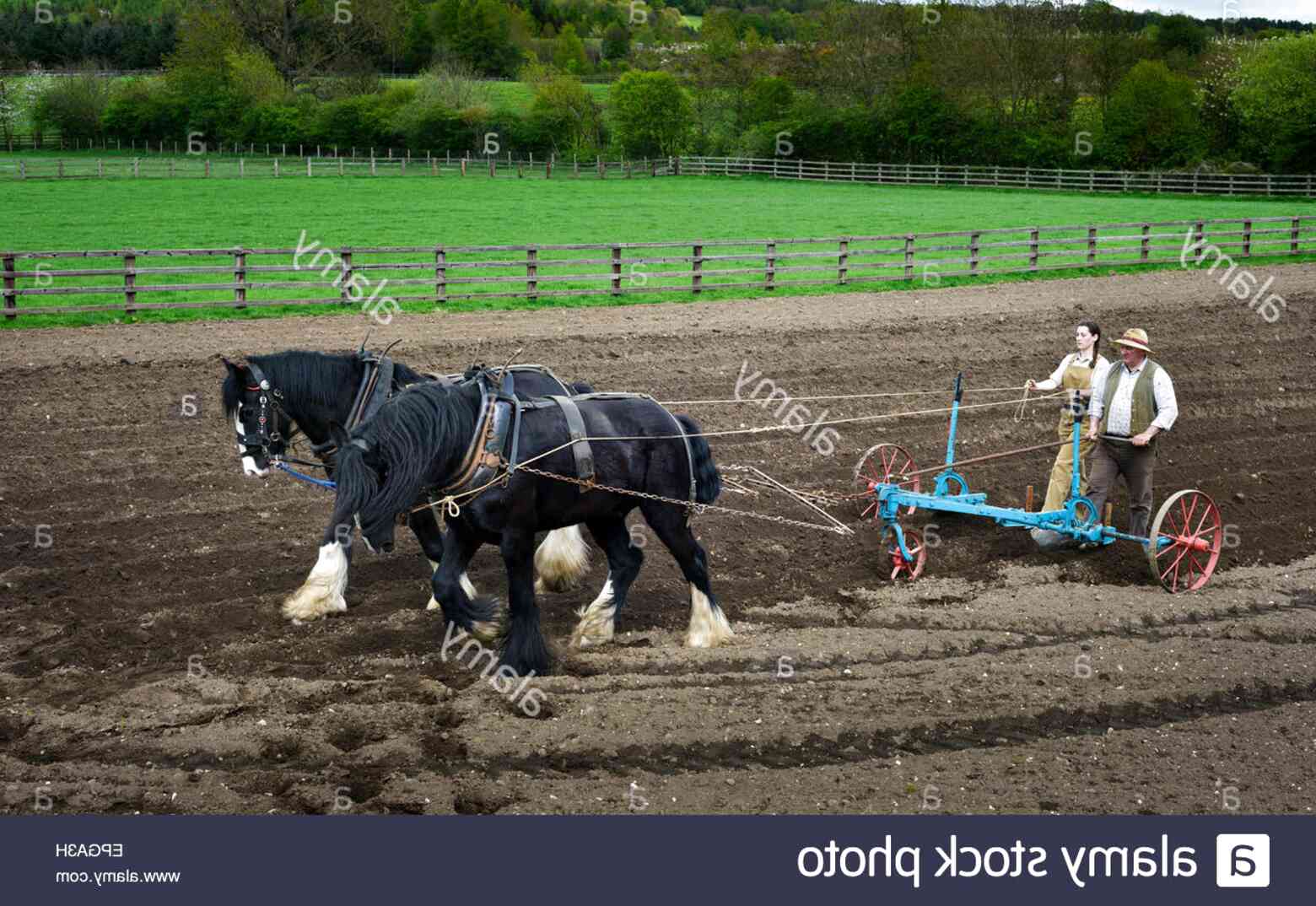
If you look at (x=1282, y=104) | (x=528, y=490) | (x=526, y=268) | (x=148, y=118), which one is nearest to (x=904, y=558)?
(x=528, y=490)

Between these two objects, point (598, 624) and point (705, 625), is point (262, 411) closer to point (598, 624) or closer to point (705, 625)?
point (598, 624)

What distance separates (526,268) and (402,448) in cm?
1634

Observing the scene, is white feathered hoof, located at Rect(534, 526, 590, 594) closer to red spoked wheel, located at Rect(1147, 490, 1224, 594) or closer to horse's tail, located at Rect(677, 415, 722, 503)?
horse's tail, located at Rect(677, 415, 722, 503)

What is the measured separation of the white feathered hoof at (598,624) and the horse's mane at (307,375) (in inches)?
83.4

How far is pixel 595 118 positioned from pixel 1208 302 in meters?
49.7

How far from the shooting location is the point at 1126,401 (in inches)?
407

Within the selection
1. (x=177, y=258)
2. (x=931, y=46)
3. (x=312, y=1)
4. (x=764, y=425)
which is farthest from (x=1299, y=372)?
(x=312, y=1)

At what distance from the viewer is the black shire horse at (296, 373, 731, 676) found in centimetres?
778

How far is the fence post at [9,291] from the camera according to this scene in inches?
718

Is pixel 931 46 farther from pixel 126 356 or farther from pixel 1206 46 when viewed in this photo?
pixel 126 356

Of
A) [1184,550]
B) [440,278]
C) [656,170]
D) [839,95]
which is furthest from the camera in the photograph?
[839,95]

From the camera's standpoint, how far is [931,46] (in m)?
64.7

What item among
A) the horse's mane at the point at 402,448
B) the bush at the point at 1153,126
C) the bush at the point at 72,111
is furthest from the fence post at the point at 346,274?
the bush at the point at 72,111

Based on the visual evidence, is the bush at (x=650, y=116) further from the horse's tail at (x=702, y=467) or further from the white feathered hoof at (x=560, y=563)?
the horse's tail at (x=702, y=467)
